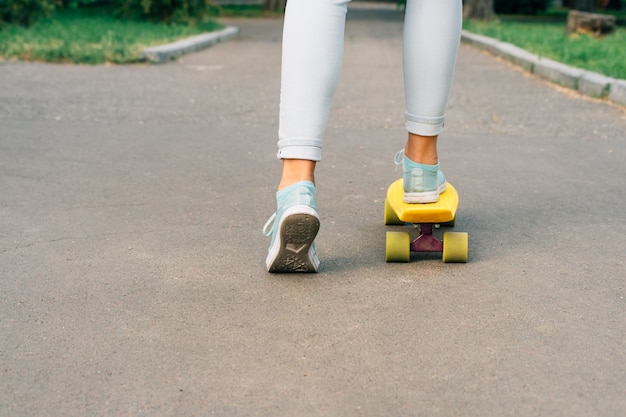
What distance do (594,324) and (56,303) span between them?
4.41ft

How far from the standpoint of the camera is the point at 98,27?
523 inches

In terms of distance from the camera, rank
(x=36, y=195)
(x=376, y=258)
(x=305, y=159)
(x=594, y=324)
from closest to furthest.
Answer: (x=594, y=324) → (x=305, y=159) → (x=376, y=258) → (x=36, y=195)

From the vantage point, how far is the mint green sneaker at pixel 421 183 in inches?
111

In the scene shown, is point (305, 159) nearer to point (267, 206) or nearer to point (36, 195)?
point (267, 206)

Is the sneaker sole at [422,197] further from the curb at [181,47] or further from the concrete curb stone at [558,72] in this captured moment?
the curb at [181,47]

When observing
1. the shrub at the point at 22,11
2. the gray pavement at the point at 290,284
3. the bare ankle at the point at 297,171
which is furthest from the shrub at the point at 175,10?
the bare ankle at the point at 297,171

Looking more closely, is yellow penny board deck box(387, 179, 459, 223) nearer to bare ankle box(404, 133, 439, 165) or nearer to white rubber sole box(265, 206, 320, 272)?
bare ankle box(404, 133, 439, 165)

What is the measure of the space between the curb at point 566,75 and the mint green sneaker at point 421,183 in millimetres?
4389

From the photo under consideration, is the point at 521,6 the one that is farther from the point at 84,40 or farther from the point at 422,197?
the point at 422,197

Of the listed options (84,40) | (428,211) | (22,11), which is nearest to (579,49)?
(84,40)

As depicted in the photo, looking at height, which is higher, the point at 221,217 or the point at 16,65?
the point at 221,217

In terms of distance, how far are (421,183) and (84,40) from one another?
28.6 ft

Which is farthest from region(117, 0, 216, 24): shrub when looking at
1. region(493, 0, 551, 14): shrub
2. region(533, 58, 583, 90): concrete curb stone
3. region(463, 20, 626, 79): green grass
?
region(493, 0, 551, 14): shrub

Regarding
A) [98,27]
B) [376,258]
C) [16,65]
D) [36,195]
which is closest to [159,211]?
[36,195]
